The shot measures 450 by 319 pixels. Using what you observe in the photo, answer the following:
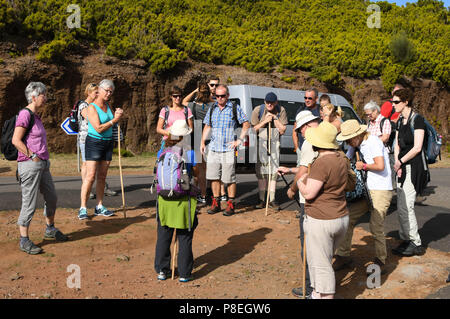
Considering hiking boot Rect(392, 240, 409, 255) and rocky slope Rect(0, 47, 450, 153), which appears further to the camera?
rocky slope Rect(0, 47, 450, 153)

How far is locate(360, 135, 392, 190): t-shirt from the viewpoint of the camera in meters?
5.15

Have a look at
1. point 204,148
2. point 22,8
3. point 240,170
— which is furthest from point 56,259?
point 22,8

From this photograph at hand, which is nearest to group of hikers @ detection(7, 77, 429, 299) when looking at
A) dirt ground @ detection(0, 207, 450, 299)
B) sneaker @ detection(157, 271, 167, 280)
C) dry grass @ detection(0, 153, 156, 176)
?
sneaker @ detection(157, 271, 167, 280)

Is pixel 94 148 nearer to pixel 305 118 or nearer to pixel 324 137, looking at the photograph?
pixel 305 118

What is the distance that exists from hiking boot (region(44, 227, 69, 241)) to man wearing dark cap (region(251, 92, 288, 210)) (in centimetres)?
362

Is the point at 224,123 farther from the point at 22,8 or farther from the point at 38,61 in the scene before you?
the point at 22,8

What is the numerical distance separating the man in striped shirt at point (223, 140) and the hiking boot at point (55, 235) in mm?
2567

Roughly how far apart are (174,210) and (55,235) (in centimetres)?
209

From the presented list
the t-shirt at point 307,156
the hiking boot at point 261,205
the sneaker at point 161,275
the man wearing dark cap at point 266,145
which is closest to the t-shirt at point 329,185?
the t-shirt at point 307,156

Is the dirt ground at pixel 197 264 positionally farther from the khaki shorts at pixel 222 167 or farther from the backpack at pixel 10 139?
the backpack at pixel 10 139

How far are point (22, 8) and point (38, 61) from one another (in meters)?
2.47

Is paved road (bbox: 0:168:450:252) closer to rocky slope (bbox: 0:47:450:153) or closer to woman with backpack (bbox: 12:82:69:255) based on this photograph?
woman with backpack (bbox: 12:82:69:255)

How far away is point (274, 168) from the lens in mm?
8367

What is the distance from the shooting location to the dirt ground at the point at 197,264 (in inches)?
183
